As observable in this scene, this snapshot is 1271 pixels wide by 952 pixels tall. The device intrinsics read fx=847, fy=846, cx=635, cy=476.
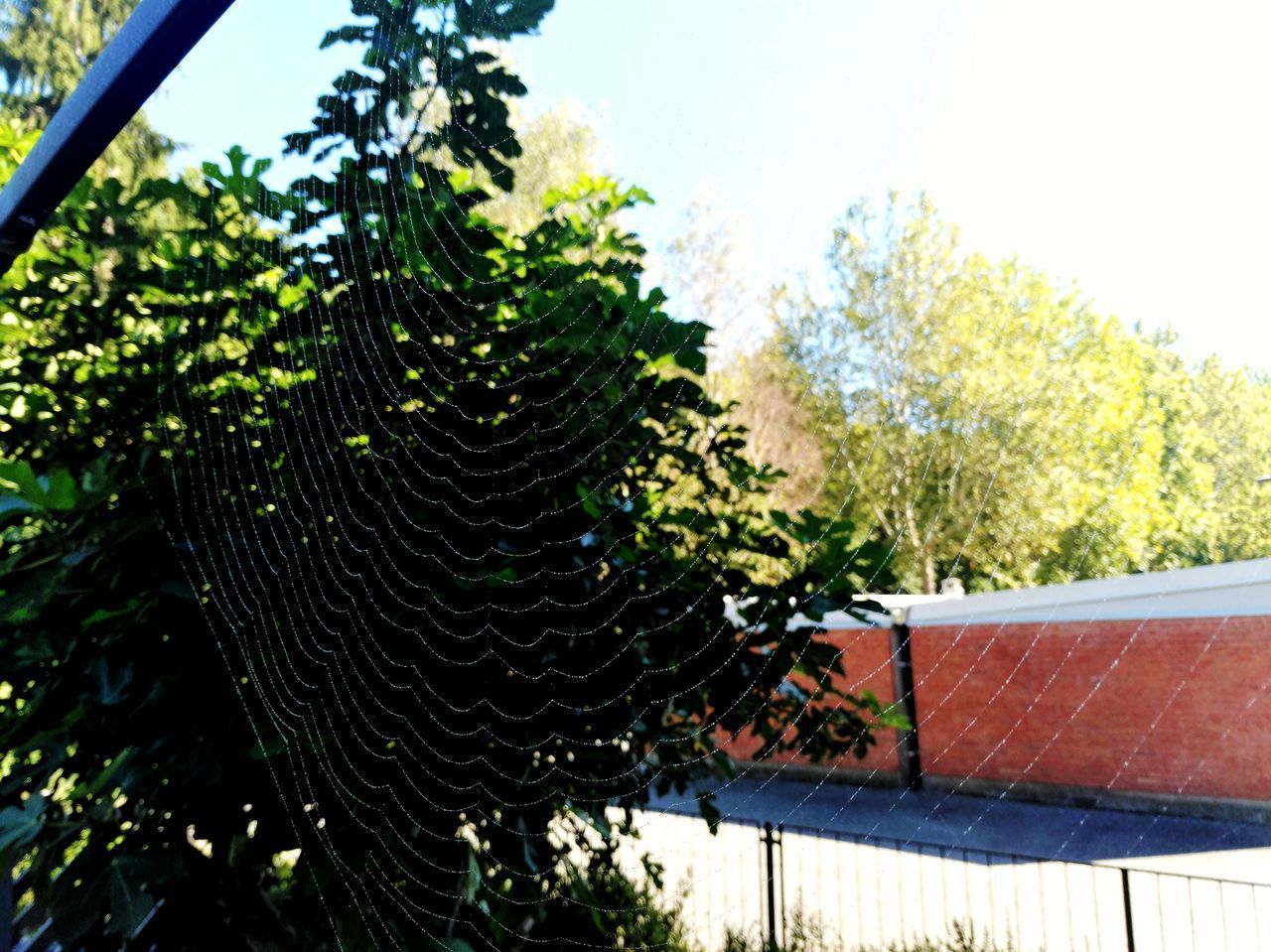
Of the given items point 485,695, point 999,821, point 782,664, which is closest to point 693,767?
point 782,664

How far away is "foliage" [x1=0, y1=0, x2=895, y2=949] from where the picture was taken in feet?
6.21

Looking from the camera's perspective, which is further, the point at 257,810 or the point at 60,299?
the point at 60,299

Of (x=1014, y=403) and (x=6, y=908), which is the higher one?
(x=1014, y=403)

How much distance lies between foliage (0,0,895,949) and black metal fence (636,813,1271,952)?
2520 mm

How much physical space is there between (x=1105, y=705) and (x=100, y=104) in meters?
9.87

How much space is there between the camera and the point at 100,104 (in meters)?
1.04

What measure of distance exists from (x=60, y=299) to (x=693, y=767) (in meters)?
2.16

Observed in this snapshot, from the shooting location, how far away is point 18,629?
2.02 meters

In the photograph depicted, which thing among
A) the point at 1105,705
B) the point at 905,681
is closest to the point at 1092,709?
the point at 1105,705

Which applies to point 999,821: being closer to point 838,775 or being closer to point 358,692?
point 838,775

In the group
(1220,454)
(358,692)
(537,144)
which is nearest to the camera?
(1220,454)

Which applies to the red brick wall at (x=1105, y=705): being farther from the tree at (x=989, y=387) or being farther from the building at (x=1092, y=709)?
the tree at (x=989, y=387)

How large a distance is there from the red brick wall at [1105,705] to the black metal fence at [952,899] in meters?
0.94

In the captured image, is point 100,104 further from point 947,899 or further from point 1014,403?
point 947,899
